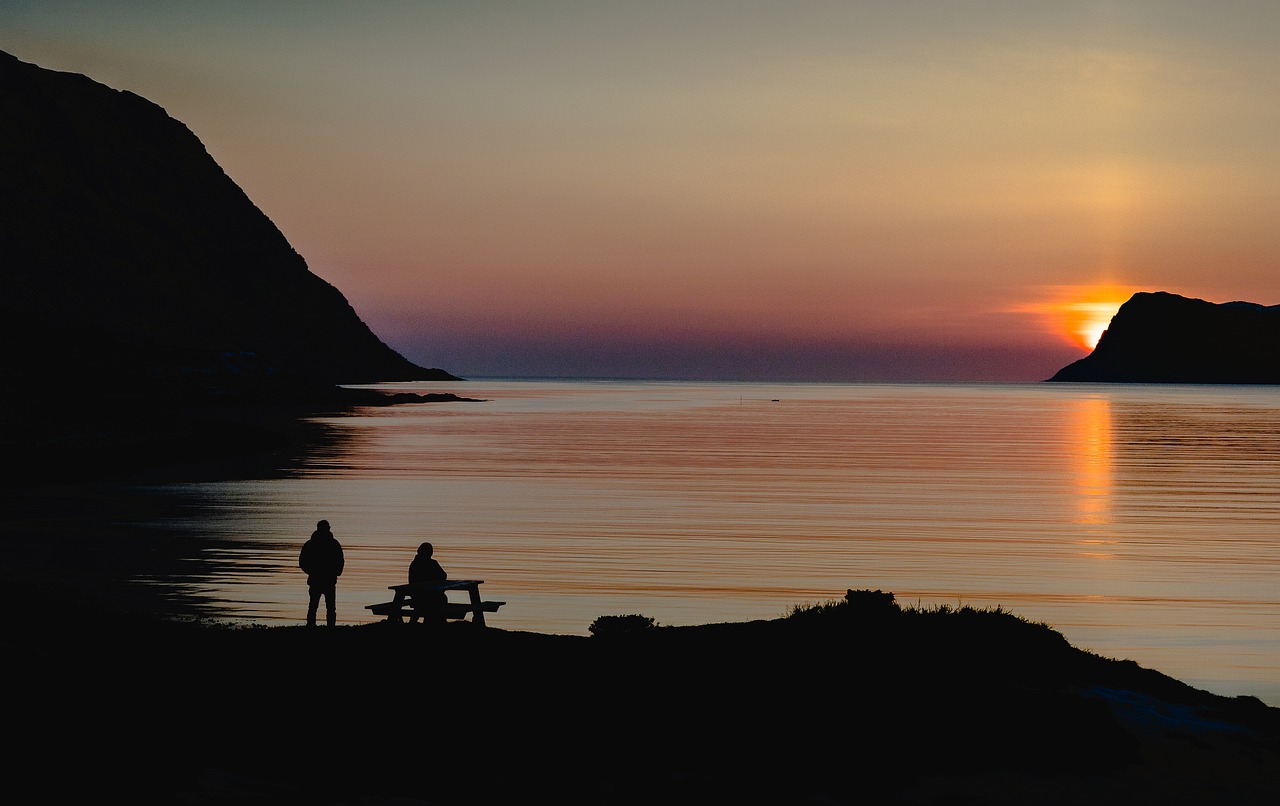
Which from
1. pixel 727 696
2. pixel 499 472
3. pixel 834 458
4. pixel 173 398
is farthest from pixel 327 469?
pixel 173 398

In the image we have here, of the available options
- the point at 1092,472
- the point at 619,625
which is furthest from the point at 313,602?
the point at 1092,472

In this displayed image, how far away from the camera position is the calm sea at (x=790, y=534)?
2347 cm

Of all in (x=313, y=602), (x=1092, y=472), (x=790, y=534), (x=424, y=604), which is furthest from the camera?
(x=1092, y=472)

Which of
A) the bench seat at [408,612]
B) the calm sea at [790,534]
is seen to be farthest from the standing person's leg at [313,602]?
the calm sea at [790,534]

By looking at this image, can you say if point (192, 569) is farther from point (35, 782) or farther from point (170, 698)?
point (35, 782)

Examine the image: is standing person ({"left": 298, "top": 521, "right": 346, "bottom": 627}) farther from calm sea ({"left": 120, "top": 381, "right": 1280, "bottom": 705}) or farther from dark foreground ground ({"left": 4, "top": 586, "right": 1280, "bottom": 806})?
calm sea ({"left": 120, "top": 381, "right": 1280, "bottom": 705})

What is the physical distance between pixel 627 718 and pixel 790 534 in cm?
2327

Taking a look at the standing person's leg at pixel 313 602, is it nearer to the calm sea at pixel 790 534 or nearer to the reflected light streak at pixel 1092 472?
the calm sea at pixel 790 534

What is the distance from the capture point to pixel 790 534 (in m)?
35.7

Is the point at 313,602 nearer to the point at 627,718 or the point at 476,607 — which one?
the point at 476,607

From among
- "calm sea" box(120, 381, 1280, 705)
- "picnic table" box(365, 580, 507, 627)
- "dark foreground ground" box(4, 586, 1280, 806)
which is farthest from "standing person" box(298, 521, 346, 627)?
"calm sea" box(120, 381, 1280, 705)

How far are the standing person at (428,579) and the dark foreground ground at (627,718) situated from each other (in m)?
0.68

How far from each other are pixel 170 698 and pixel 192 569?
1520cm

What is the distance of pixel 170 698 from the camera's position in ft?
41.7
